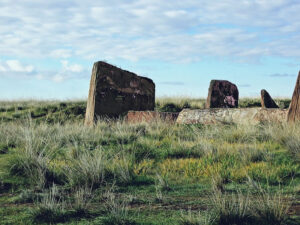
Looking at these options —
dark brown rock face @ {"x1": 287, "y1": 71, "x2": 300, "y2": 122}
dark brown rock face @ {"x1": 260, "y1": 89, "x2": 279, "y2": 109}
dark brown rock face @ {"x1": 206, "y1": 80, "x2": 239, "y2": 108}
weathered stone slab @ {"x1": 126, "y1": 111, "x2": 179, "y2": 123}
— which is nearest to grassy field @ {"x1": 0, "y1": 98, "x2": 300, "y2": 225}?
dark brown rock face @ {"x1": 287, "y1": 71, "x2": 300, "y2": 122}

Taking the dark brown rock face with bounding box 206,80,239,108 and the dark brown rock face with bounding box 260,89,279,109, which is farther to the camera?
the dark brown rock face with bounding box 206,80,239,108

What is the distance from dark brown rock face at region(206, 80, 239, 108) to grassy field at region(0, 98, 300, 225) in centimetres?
410

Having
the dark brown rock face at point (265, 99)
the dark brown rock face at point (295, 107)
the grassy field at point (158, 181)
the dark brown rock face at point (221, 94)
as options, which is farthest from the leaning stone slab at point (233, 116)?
the dark brown rock face at point (221, 94)

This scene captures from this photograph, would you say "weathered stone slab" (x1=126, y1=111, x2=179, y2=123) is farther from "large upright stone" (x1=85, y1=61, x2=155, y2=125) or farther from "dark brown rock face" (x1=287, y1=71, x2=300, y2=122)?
"dark brown rock face" (x1=287, y1=71, x2=300, y2=122)

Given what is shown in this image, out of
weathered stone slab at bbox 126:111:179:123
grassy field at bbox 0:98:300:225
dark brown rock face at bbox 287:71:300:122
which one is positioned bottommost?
grassy field at bbox 0:98:300:225

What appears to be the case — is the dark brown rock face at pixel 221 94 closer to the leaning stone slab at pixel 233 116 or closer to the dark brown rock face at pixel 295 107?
the leaning stone slab at pixel 233 116

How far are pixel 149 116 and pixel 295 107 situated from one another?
3.66 m

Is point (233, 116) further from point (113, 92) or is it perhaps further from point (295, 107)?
point (113, 92)

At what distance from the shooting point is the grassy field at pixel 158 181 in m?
3.28

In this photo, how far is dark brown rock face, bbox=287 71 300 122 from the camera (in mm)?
7227

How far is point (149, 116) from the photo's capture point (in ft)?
32.5

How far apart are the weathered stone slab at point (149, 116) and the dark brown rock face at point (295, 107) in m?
3.12

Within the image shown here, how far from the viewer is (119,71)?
34.7 feet

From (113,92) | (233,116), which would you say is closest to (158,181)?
(233,116)
